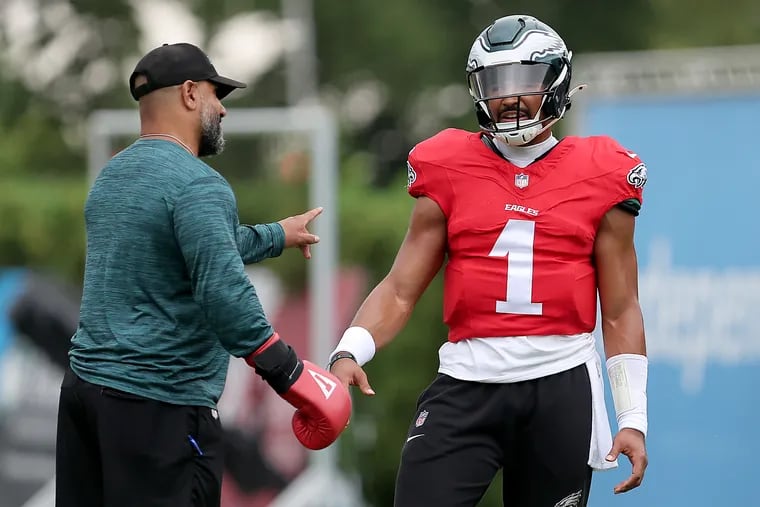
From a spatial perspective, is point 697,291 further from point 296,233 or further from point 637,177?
point 296,233

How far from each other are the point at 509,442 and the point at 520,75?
46.0 inches

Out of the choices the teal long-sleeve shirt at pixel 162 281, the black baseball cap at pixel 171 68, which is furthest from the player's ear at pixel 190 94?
the teal long-sleeve shirt at pixel 162 281

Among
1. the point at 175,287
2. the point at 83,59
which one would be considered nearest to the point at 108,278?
the point at 175,287

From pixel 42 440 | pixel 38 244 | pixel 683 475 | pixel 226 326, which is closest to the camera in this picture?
pixel 226 326

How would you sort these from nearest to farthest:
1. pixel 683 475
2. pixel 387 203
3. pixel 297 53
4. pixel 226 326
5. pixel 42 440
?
pixel 226 326
pixel 683 475
pixel 42 440
pixel 387 203
pixel 297 53

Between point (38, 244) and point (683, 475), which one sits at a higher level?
point (38, 244)

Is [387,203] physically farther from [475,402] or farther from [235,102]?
[235,102]

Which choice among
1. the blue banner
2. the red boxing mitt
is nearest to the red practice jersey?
the red boxing mitt

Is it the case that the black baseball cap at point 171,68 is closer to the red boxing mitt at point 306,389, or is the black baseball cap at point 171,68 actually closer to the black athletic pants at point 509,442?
the red boxing mitt at point 306,389

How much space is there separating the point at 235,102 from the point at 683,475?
1723 centimetres

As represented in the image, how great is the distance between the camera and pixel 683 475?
7.41m

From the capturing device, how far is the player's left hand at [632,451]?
14.4ft

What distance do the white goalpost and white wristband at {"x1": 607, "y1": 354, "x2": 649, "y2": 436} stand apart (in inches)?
178

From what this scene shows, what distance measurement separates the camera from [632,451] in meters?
4.43
